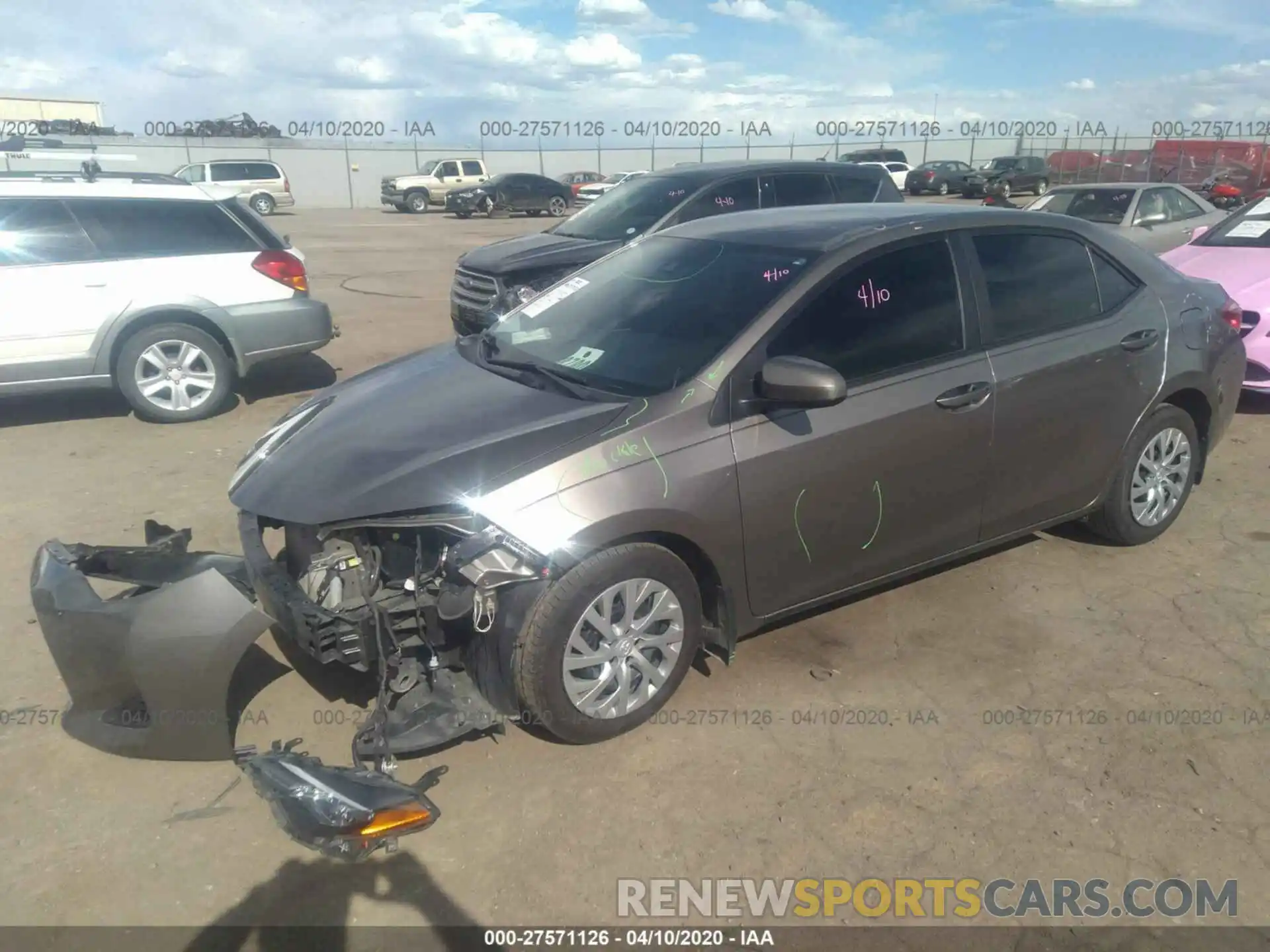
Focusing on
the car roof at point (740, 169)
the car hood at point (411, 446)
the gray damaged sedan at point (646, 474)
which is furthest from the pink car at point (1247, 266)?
the car hood at point (411, 446)

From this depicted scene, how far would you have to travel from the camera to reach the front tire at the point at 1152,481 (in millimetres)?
4500

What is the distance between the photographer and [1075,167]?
35750 millimetres

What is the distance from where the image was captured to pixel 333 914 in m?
2.59

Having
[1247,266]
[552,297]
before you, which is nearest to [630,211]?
[552,297]

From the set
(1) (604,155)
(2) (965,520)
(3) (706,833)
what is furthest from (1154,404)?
(1) (604,155)

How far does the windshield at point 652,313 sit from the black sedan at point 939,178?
3403 centimetres

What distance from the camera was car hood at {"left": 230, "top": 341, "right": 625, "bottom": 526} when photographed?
302cm

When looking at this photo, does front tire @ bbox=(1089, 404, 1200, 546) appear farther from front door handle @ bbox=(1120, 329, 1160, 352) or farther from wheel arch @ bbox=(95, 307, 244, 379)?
wheel arch @ bbox=(95, 307, 244, 379)

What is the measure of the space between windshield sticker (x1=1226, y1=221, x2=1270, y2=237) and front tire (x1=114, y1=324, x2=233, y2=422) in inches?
333

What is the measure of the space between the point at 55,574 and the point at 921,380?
3.29 m

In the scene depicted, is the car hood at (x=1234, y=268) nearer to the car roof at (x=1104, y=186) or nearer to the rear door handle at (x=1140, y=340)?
the rear door handle at (x=1140, y=340)

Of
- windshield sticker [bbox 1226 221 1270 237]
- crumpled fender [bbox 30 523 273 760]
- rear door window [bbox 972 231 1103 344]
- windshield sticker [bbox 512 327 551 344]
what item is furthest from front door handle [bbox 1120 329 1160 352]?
windshield sticker [bbox 1226 221 1270 237]

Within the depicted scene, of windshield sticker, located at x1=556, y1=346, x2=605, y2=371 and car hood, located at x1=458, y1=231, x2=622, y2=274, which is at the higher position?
car hood, located at x1=458, y1=231, x2=622, y2=274

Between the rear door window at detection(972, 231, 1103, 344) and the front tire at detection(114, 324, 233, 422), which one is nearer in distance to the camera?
the rear door window at detection(972, 231, 1103, 344)
